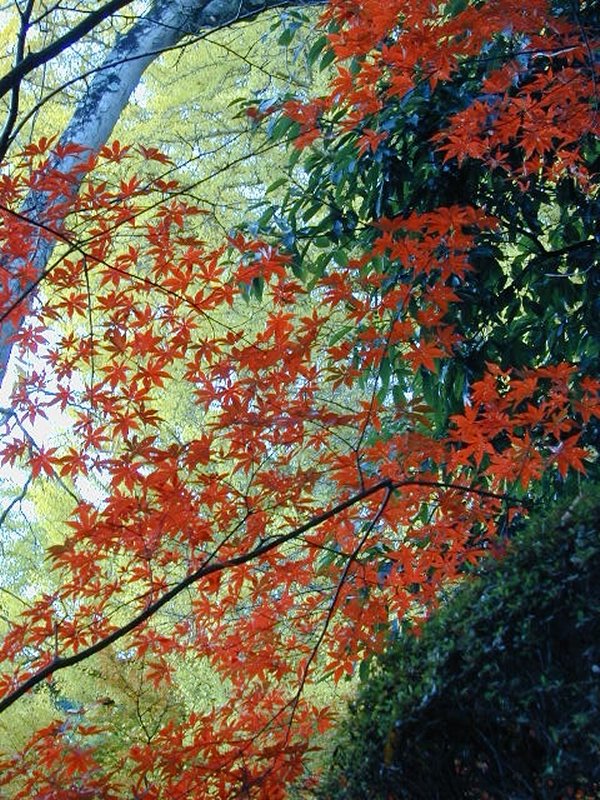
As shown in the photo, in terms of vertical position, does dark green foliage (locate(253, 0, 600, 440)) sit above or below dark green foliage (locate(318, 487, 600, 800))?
above

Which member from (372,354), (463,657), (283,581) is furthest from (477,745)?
(372,354)

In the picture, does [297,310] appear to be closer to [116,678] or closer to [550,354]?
[116,678]

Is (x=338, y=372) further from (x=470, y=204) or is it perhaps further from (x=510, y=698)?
(x=510, y=698)

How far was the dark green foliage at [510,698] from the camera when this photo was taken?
109cm

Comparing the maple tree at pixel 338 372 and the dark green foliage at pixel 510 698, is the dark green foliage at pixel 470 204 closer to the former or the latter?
the maple tree at pixel 338 372

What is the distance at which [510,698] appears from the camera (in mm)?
1112

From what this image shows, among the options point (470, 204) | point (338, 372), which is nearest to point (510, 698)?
point (338, 372)

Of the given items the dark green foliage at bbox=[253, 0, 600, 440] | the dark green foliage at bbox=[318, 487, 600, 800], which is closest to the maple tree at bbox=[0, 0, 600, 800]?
the dark green foliage at bbox=[253, 0, 600, 440]

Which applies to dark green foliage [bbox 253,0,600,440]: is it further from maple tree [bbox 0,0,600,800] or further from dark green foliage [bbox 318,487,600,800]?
dark green foliage [bbox 318,487,600,800]

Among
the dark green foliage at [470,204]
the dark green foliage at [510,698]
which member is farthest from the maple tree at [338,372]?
the dark green foliage at [510,698]

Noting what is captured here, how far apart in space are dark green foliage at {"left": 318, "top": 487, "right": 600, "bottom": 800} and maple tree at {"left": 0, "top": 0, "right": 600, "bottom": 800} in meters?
0.50

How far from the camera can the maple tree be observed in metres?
2.04

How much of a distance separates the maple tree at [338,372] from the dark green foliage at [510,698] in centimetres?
50

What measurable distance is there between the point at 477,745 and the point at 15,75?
1274mm
